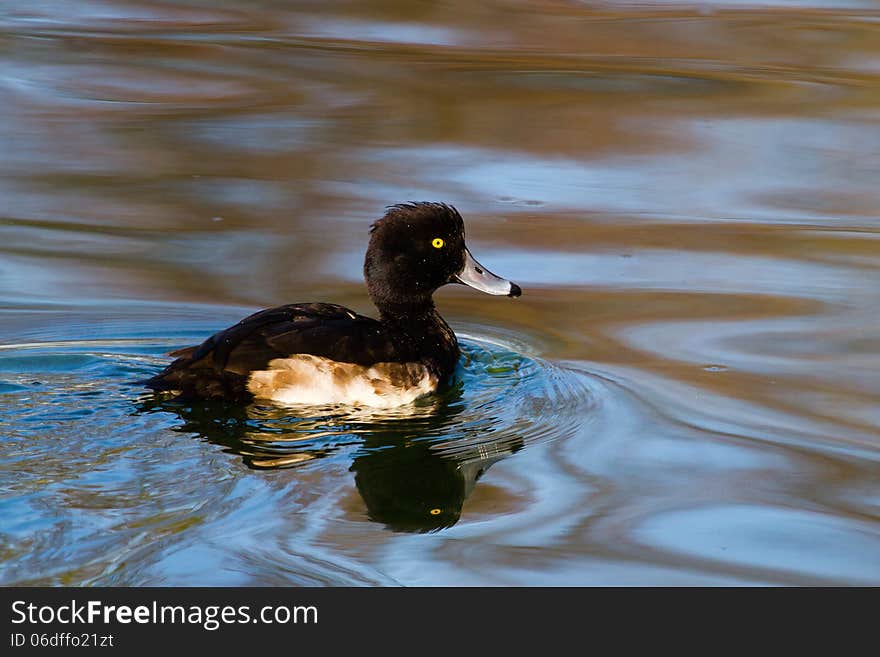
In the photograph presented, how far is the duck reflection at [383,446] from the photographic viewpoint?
5684 millimetres

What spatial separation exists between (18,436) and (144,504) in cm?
104

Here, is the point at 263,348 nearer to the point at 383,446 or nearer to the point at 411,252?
the point at 383,446

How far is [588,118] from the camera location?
37.6 ft

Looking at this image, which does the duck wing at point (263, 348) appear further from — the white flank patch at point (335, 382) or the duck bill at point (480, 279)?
the duck bill at point (480, 279)

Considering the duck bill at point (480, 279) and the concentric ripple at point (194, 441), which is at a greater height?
the duck bill at point (480, 279)

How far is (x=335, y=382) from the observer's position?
6.55m

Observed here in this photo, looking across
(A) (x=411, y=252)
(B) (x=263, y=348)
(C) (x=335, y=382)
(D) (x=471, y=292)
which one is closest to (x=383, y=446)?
(C) (x=335, y=382)

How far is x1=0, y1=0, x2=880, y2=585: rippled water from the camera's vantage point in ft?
17.4

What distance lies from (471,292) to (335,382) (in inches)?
90.8

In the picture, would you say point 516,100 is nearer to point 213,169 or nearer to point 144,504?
point 213,169

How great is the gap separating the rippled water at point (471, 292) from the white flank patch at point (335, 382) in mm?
111

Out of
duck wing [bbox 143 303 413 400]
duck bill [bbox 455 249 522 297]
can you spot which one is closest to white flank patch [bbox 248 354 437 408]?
duck wing [bbox 143 303 413 400]

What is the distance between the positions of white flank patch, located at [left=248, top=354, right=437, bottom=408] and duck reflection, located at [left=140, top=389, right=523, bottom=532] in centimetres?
6

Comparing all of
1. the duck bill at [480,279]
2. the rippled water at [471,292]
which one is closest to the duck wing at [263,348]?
the rippled water at [471,292]
